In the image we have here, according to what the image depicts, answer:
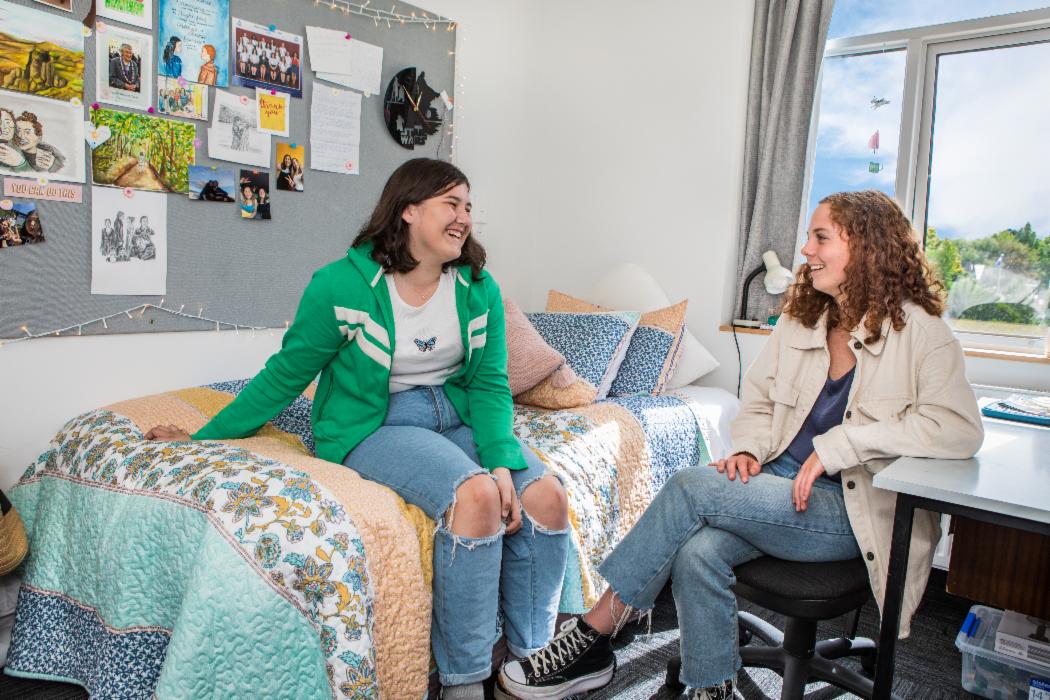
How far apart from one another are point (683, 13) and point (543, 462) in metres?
2.15

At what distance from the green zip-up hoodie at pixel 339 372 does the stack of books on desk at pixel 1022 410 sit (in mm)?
1201

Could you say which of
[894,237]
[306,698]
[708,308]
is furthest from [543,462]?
[708,308]

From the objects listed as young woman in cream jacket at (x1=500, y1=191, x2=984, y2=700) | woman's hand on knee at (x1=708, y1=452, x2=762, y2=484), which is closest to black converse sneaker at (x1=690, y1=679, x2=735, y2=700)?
young woman in cream jacket at (x1=500, y1=191, x2=984, y2=700)

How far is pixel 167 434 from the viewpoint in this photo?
1.66 meters

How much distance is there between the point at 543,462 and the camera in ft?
6.08

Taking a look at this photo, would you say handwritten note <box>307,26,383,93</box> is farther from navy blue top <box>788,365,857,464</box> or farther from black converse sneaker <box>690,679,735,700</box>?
black converse sneaker <box>690,679,735,700</box>

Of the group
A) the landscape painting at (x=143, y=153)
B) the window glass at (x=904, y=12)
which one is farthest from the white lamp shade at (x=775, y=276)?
the landscape painting at (x=143, y=153)

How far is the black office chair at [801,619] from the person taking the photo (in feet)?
4.55

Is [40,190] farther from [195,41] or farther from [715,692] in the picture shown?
[715,692]

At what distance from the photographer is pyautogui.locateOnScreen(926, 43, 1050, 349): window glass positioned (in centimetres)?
252

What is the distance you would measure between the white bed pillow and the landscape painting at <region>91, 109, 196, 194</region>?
5.38ft

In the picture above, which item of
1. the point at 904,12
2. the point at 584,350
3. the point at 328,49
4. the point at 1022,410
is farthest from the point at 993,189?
the point at 328,49

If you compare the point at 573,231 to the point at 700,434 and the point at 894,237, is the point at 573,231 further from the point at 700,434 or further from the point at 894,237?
the point at 894,237

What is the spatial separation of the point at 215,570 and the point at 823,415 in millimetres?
1249
